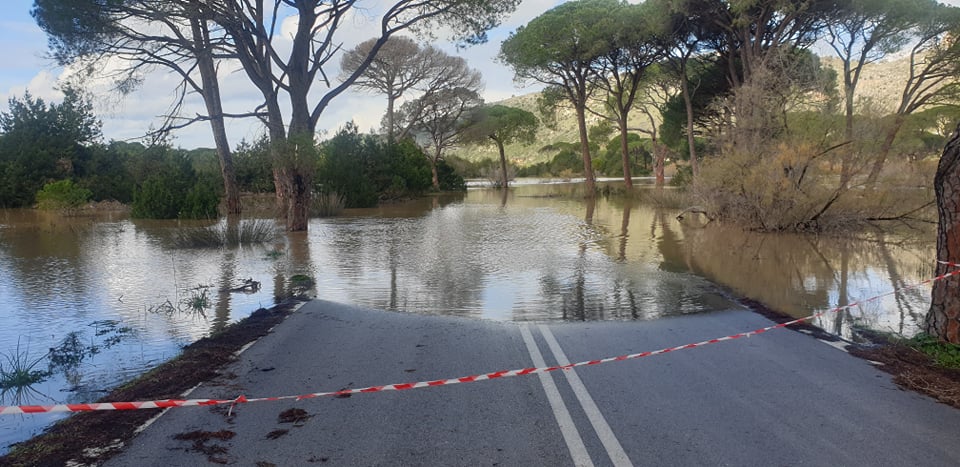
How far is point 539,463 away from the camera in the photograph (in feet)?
13.4

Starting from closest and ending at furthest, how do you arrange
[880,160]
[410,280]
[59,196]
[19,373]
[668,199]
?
[19,373]
[410,280]
[880,160]
[59,196]
[668,199]

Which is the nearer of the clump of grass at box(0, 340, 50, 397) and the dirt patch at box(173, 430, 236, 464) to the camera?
the dirt patch at box(173, 430, 236, 464)

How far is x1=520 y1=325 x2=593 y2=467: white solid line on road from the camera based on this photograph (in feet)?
13.6

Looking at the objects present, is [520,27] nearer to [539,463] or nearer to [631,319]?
[631,319]

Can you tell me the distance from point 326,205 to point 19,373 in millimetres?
23153

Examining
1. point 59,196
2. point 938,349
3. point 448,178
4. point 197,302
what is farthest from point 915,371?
point 448,178

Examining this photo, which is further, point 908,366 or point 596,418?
point 908,366

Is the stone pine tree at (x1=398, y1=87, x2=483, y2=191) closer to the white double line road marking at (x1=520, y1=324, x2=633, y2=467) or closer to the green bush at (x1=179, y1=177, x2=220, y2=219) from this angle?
the green bush at (x1=179, y1=177, x2=220, y2=219)

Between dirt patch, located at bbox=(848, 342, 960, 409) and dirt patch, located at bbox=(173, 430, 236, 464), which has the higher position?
dirt patch, located at bbox=(173, 430, 236, 464)

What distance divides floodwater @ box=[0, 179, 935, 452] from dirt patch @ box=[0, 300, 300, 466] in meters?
0.33

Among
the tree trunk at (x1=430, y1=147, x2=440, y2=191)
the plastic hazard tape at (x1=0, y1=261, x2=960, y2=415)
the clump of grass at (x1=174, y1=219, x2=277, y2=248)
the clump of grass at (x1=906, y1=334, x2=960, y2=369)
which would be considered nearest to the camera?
the plastic hazard tape at (x1=0, y1=261, x2=960, y2=415)

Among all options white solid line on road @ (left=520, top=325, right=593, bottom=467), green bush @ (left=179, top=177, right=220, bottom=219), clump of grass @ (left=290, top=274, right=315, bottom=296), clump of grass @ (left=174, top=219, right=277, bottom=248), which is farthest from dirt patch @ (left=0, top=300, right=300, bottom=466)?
green bush @ (left=179, top=177, right=220, bottom=219)

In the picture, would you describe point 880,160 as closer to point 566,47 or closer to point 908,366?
point 908,366

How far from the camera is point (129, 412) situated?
16.7ft
